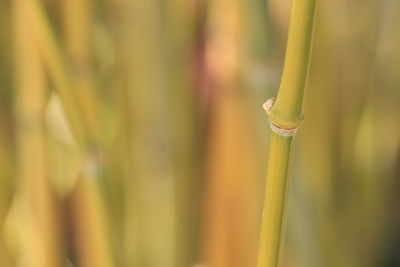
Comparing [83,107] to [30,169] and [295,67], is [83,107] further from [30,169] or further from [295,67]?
[295,67]

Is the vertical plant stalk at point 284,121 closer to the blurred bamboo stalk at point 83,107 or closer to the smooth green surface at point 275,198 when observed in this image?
the smooth green surface at point 275,198

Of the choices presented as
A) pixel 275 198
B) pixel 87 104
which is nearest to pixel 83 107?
pixel 87 104

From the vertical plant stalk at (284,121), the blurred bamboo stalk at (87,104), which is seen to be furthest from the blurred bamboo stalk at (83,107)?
the vertical plant stalk at (284,121)

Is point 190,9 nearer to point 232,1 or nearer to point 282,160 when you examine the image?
point 232,1

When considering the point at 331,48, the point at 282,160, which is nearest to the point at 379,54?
the point at 331,48

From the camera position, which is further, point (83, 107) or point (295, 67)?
point (83, 107)

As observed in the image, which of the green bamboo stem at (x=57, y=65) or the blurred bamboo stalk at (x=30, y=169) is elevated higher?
the green bamboo stem at (x=57, y=65)
